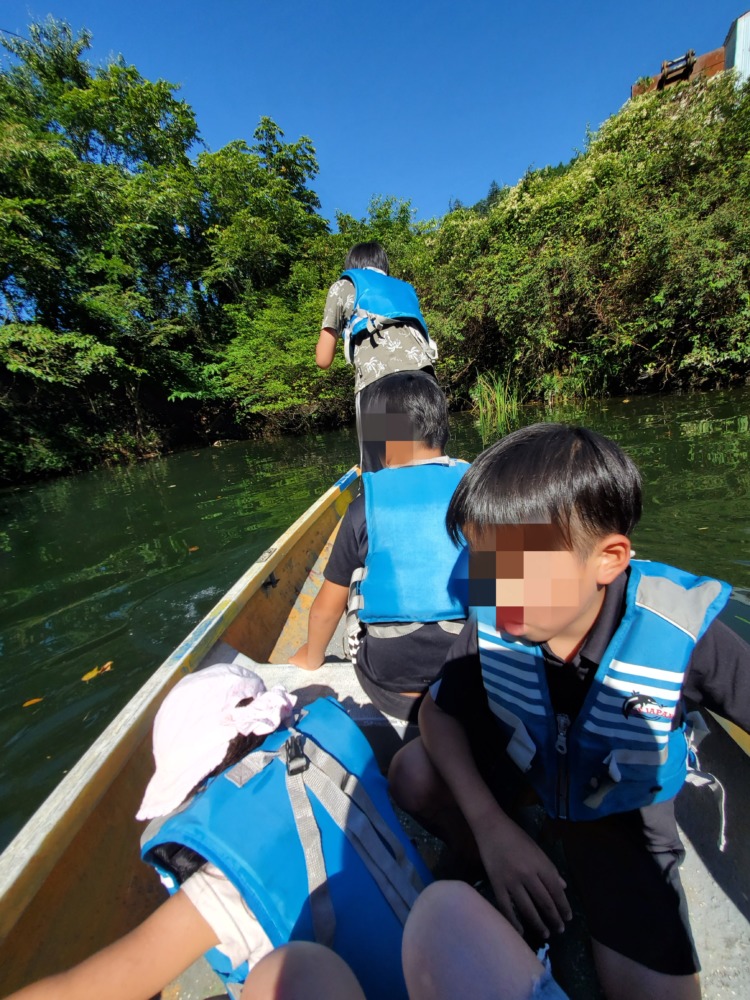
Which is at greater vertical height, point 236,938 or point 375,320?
point 375,320

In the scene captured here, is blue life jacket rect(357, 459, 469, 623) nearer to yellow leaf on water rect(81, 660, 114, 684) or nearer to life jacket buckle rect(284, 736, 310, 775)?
life jacket buckle rect(284, 736, 310, 775)

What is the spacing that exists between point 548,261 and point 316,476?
7806mm

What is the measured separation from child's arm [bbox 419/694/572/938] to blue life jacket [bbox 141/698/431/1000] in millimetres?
147

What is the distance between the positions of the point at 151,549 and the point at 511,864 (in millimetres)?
5022

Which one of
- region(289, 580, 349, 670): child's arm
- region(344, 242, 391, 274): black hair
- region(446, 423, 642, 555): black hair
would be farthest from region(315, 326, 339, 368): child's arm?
region(446, 423, 642, 555): black hair

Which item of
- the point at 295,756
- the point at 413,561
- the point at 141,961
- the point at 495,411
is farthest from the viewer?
the point at 495,411

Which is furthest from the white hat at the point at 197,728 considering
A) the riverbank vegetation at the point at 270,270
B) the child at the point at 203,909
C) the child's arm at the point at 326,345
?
the riverbank vegetation at the point at 270,270

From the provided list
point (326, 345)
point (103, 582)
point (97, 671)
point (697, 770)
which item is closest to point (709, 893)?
point (697, 770)

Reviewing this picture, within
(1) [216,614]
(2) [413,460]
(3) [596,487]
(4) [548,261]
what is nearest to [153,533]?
(1) [216,614]

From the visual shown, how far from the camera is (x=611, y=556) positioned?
88 cm

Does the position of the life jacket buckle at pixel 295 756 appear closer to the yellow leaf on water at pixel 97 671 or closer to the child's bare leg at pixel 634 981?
the child's bare leg at pixel 634 981

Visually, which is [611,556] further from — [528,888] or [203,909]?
[203,909]

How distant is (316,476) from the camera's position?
Answer: 7562mm

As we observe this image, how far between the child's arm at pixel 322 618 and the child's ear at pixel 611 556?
0.92m
